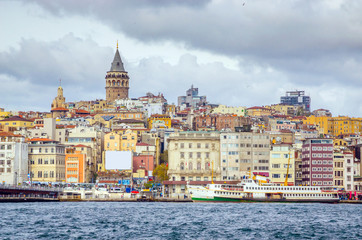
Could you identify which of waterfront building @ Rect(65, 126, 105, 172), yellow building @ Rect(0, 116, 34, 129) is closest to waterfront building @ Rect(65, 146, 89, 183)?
waterfront building @ Rect(65, 126, 105, 172)

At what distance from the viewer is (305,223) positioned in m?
83.5

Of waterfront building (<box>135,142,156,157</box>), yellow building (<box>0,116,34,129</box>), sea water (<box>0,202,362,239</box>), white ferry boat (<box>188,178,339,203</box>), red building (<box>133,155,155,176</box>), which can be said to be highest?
yellow building (<box>0,116,34,129</box>)

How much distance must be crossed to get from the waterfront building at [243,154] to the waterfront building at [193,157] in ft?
5.52

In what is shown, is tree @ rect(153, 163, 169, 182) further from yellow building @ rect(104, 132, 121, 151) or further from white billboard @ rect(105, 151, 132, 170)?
yellow building @ rect(104, 132, 121, 151)

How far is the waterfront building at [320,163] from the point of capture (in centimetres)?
13850

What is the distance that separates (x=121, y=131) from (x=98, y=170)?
73.4 feet

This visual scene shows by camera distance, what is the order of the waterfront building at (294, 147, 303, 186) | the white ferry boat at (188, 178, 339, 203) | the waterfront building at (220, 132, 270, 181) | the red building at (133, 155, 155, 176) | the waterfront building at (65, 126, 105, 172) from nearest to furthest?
1. the white ferry boat at (188, 178, 339, 203)
2. the waterfront building at (220, 132, 270, 181)
3. the waterfront building at (294, 147, 303, 186)
4. the red building at (133, 155, 155, 176)
5. the waterfront building at (65, 126, 105, 172)

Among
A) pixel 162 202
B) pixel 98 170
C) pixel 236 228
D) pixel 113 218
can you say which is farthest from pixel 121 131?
pixel 236 228

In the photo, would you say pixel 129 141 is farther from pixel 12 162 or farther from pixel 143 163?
pixel 12 162

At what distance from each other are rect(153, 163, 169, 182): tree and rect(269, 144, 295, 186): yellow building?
63.2ft

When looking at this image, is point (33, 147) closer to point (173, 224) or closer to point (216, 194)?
point (216, 194)

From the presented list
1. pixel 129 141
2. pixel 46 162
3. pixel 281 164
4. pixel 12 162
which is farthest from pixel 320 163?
pixel 12 162

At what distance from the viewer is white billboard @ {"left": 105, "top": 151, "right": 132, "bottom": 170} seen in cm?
16075

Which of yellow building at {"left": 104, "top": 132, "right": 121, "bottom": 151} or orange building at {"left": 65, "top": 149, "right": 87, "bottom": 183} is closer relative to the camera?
orange building at {"left": 65, "top": 149, "right": 87, "bottom": 183}
